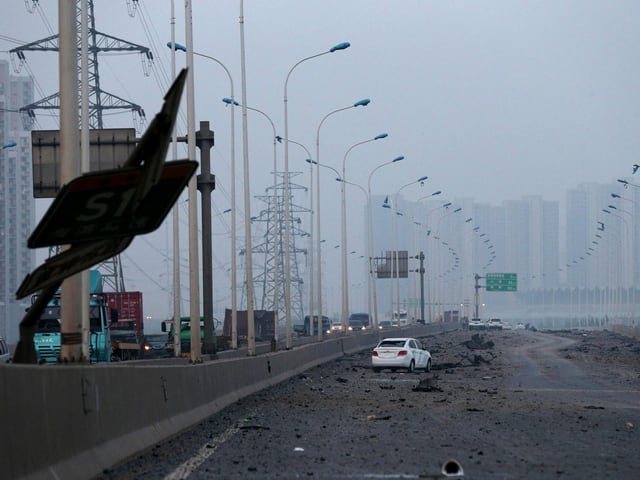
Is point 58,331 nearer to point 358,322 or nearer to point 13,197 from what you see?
point 13,197

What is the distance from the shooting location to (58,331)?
A: 35.8 m

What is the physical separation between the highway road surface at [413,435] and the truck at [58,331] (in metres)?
7.84

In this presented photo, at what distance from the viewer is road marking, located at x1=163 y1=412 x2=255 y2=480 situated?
38.9 ft

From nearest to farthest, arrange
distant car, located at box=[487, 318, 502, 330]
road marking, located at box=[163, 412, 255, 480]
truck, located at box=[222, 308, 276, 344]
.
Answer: road marking, located at box=[163, 412, 255, 480] → truck, located at box=[222, 308, 276, 344] → distant car, located at box=[487, 318, 502, 330]

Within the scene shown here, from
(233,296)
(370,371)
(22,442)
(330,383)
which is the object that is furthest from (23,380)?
(233,296)

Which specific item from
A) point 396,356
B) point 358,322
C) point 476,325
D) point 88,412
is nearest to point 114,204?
point 88,412

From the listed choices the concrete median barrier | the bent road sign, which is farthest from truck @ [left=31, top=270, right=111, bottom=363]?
the bent road sign

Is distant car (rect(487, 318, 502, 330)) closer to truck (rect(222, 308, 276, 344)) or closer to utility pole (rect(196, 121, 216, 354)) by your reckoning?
truck (rect(222, 308, 276, 344))

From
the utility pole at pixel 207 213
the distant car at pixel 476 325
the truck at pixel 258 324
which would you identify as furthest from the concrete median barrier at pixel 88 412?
the distant car at pixel 476 325

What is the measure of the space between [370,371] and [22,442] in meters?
31.7

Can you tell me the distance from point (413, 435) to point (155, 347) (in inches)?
1748

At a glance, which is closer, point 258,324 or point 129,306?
point 129,306

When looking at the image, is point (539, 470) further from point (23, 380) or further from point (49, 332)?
point (49, 332)

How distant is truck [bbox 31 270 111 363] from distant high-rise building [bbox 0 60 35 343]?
47422mm
